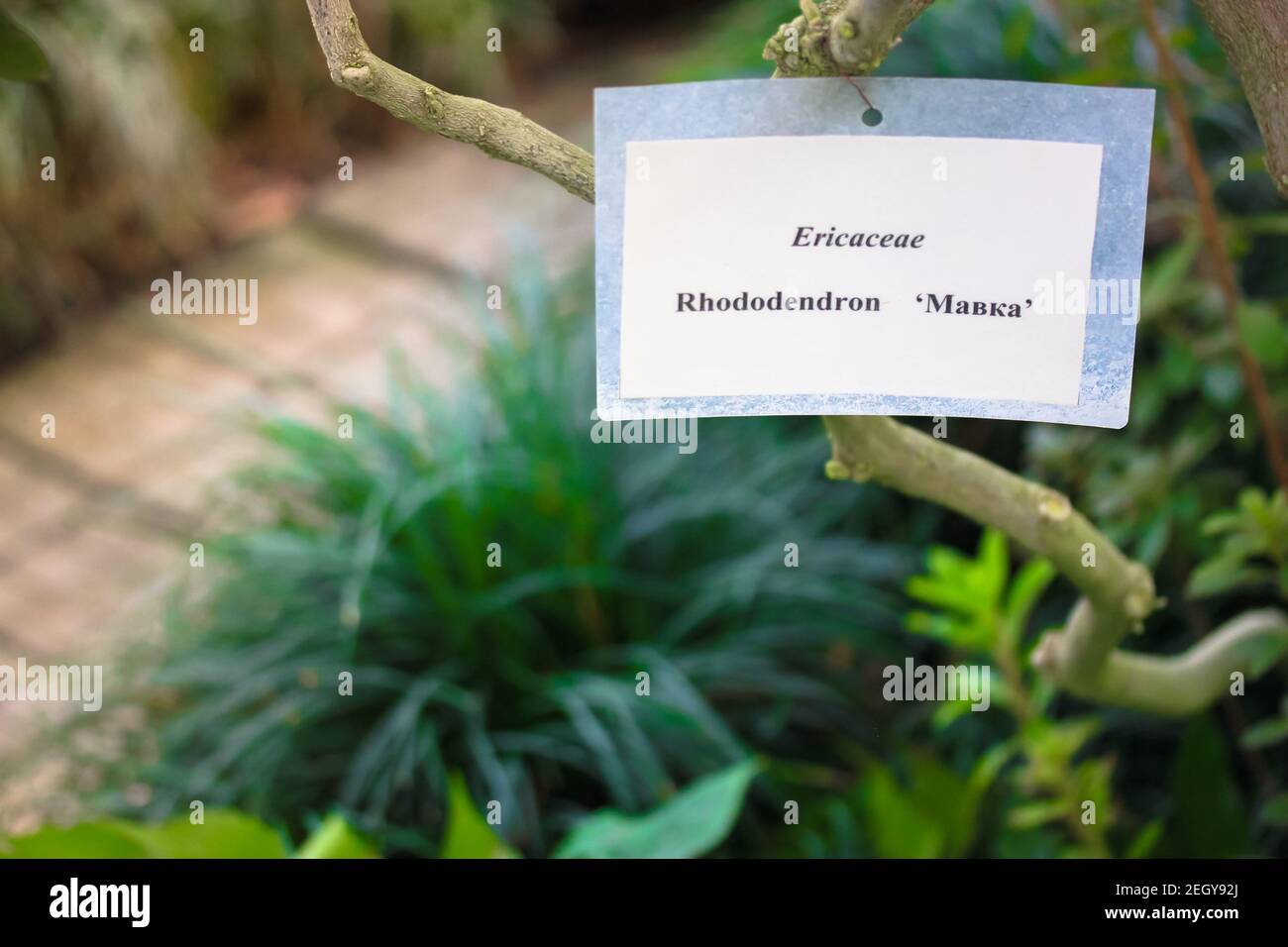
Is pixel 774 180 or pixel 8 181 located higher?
pixel 8 181

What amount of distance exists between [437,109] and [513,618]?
1192mm

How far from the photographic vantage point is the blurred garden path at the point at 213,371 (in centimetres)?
206

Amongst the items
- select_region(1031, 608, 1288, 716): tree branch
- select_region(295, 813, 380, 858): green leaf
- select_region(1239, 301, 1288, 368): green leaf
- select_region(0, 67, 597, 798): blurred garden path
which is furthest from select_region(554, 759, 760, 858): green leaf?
select_region(0, 67, 597, 798): blurred garden path

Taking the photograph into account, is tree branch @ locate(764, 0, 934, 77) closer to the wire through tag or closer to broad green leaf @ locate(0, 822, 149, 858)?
the wire through tag

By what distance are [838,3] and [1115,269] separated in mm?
185

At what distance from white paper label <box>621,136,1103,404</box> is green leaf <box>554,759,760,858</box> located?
0.62 metres

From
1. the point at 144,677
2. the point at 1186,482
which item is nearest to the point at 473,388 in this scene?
the point at 144,677

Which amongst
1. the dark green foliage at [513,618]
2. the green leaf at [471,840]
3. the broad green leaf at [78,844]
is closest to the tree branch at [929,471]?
the green leaf at [471,840]

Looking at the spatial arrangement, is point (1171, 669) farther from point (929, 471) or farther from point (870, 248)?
point (870, 248)

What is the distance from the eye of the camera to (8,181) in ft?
8.71

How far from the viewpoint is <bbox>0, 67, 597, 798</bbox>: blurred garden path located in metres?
2.06

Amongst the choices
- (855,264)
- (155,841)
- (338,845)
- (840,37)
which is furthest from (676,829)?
(840,37)
